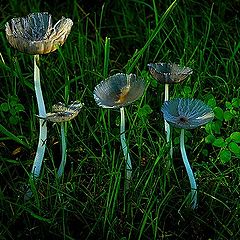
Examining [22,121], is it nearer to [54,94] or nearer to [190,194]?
[54,94]

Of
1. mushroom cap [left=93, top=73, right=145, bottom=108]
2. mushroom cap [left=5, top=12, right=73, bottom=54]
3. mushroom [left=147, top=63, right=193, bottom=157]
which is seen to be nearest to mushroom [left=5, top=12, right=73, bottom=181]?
mushroom cap [left=5, top=12, right=73, bottom=54]

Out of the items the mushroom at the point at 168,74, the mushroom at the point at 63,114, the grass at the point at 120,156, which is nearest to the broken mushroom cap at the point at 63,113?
the mushroom at the point at 63,114

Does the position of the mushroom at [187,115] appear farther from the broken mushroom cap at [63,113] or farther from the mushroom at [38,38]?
the mushroom at [38,38]

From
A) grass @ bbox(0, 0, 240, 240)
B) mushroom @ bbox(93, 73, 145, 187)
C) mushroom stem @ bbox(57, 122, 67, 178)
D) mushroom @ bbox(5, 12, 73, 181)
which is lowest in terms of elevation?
grass @ bbox(0, 0, 240, 240)

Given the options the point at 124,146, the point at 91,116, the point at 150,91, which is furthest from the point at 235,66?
the point at 124,146

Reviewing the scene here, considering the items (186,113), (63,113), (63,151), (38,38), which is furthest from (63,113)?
(186,113)

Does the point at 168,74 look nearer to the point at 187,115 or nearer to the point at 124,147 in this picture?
the point at 187,115

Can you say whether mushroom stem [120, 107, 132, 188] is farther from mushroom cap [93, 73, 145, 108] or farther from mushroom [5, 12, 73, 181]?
mushroom [5, 12, 73, 181]
